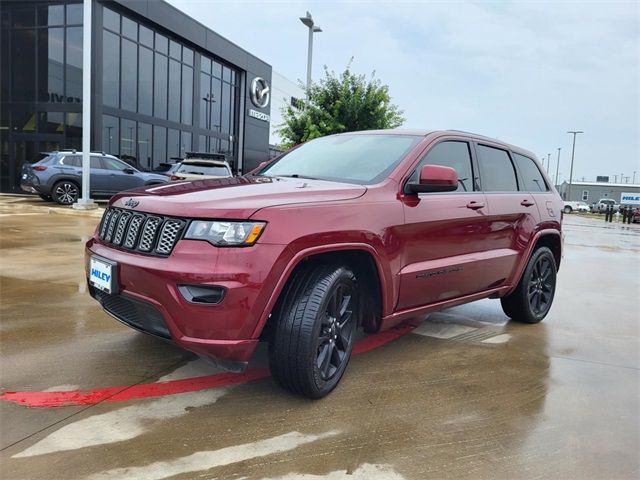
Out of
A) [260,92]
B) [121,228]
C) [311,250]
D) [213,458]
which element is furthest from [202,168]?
[260,92]

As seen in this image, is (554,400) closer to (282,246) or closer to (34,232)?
(282,246)

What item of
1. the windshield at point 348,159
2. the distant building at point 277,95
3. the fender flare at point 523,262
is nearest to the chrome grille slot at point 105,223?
the windshield at point 348,159

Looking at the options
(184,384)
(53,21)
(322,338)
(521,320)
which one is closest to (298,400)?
(322,338)

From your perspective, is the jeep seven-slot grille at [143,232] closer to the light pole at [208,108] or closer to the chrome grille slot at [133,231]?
the chrome grille slot at [133,231]

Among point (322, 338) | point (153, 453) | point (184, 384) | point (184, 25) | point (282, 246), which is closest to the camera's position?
point (153, 453)

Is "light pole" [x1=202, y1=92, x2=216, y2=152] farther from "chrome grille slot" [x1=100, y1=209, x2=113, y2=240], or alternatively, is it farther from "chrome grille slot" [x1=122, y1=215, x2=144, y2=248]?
"chrome grille slot" [x1=122, y1=215, x2=144, y2=248]

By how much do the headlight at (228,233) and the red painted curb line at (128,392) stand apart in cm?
109

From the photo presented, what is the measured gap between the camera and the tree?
1750 centimetres

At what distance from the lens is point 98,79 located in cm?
1981

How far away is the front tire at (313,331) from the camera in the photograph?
291 centimetres

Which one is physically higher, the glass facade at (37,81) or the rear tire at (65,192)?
the glass facade at (37,81)

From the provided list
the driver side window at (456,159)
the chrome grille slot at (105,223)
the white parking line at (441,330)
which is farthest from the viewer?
the white parking line at (441,330)

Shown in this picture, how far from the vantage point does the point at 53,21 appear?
2056 centimetres

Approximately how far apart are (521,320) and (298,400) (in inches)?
114
